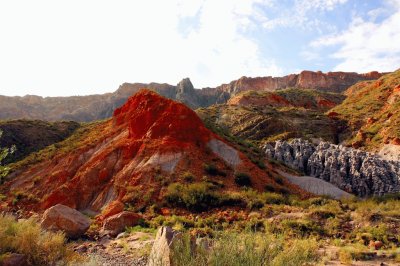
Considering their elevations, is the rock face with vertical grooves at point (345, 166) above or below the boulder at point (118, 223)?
above

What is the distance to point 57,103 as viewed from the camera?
106812 mm

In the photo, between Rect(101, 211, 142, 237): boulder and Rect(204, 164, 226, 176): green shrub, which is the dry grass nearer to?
Rect(101, 211, 142, 237): boulder

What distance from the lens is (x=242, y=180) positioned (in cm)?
2219

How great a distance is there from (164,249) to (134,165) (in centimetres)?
1783

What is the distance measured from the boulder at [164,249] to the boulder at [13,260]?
2.82 m

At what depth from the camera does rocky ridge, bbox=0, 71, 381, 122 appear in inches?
3854

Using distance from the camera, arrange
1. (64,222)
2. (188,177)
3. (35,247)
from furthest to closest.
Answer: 1. (188,177)
2. (64,222)
3. (35,247)

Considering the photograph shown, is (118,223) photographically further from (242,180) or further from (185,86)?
(185,86)

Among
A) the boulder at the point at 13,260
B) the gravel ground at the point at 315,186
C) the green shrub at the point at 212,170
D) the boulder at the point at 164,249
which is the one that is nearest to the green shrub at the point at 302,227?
the green shrub at the point at 212,170

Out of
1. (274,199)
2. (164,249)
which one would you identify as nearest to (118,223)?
(274,199)

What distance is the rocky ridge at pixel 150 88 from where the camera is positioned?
3854 inches

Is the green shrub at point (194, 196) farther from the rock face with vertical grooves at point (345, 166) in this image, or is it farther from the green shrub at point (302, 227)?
the rock face with vertical grooves at point (345, 166)

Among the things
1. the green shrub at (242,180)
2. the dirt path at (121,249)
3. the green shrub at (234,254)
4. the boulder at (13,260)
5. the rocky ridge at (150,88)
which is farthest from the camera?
the rocky ridge at (150,88)

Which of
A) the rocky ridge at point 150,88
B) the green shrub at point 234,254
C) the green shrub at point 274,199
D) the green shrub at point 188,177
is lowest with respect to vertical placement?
the green shrub at point 274,199
